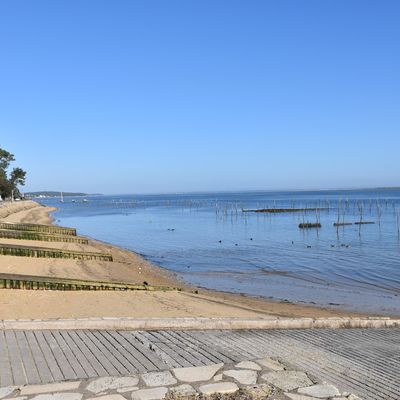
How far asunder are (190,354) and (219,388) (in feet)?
4.13

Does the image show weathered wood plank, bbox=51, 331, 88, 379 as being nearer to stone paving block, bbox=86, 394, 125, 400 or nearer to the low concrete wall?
the low concrete wall

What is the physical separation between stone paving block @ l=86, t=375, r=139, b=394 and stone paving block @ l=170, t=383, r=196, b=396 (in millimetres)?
449

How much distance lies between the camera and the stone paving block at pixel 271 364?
222 inches

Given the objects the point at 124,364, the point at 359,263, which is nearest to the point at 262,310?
the point at 124,364

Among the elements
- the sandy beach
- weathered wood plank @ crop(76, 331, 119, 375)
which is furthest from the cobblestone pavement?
the sandy beach

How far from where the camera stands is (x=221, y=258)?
29266 millimetres

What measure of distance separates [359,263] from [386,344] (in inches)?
759

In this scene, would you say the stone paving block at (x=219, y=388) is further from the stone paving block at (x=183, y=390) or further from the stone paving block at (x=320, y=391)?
the stone paving block at (x=320, y=391)

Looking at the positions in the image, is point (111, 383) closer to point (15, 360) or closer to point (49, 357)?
point (49, 357)

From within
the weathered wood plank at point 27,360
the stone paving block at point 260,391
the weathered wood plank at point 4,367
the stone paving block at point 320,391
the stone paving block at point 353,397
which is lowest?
the stone paving block at point 353,397

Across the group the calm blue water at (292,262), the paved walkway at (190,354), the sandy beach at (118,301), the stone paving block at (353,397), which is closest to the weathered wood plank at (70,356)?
the paved walkway at (190,354)

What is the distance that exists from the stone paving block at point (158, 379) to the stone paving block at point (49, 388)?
73 centimetres

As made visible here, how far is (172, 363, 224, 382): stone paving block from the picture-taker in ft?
17.0

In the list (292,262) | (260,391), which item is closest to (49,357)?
(260,391)
